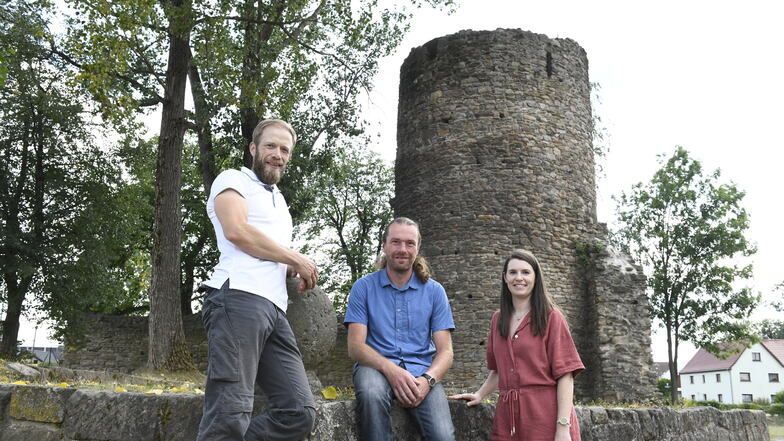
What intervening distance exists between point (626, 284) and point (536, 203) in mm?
2479

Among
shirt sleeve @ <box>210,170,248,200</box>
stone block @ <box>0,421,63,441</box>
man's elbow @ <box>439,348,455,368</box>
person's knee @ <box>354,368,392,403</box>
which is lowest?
stone block @ <box>0,421,63,441</box>

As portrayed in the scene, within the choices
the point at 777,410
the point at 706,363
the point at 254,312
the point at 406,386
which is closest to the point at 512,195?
the point at 406,386

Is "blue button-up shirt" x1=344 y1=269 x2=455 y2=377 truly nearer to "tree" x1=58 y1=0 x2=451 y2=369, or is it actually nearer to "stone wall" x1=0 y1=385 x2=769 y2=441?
"stone wall" x1=0 y1=385 x2=769 y2=441

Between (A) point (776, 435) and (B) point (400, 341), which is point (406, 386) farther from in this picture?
(A) point (776, 435)

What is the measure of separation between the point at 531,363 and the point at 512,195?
9.93 m

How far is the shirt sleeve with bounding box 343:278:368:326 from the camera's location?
376 cm

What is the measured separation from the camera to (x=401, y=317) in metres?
3.79

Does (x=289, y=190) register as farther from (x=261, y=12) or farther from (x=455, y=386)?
(x=455, y=386)

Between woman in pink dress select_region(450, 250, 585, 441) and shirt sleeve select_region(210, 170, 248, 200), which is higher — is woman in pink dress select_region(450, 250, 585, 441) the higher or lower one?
the lower one

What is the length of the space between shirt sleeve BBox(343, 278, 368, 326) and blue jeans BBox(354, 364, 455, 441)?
10.6 inches

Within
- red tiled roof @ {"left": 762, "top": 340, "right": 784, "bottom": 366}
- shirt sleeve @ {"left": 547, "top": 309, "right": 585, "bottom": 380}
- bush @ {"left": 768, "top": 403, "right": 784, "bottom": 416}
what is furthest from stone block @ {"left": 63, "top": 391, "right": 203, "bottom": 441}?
red tiled roof @ {"left": 762, "top": 340, "right": 784, "bottom": 366}

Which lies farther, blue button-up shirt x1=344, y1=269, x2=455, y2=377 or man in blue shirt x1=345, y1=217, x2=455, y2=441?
blue button-up shirt x1=344, y1=269, x2=455, y2=377

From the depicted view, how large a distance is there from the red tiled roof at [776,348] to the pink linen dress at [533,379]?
2211 inches

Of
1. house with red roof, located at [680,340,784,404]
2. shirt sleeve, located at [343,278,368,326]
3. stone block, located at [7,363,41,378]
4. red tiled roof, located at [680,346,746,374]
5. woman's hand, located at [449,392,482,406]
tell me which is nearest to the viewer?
shirt sleeve, located at [343,278,368,326]
